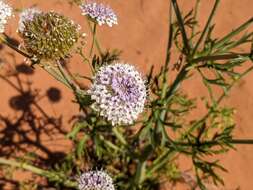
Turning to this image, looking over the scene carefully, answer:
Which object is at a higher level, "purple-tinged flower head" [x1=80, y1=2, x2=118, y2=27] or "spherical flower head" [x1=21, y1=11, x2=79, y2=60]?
"purple-tinged flower head" [x1=80, y1=2, x2=118, y2=27]

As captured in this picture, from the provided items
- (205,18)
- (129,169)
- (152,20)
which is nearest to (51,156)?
(129,169)

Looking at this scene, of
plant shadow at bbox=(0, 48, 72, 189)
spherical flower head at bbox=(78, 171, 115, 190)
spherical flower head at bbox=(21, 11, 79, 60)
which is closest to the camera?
spherical flower head at bbox=(21, 11, 79, 60)

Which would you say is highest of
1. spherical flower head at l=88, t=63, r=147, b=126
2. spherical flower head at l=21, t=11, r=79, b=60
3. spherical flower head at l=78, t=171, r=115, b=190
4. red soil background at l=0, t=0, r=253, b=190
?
red soil background at l=0, t=0, r=253, b=190

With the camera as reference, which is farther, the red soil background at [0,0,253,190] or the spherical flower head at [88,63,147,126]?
the red soil background at [0,0,253,190]

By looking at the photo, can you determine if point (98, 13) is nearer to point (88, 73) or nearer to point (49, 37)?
point (49, 37)

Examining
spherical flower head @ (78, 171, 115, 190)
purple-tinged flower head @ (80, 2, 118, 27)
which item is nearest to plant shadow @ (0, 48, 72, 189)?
spherical flower head @ (78, 171, 115, 190)

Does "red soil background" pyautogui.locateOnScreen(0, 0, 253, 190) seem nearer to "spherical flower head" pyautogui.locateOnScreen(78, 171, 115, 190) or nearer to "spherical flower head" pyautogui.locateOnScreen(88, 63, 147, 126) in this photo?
"spherical flower head" pyautogui.locateOnScreen(78, 171, 115, 190)

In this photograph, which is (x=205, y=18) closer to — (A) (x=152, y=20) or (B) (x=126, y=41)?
(A) (x=152, y=20)
